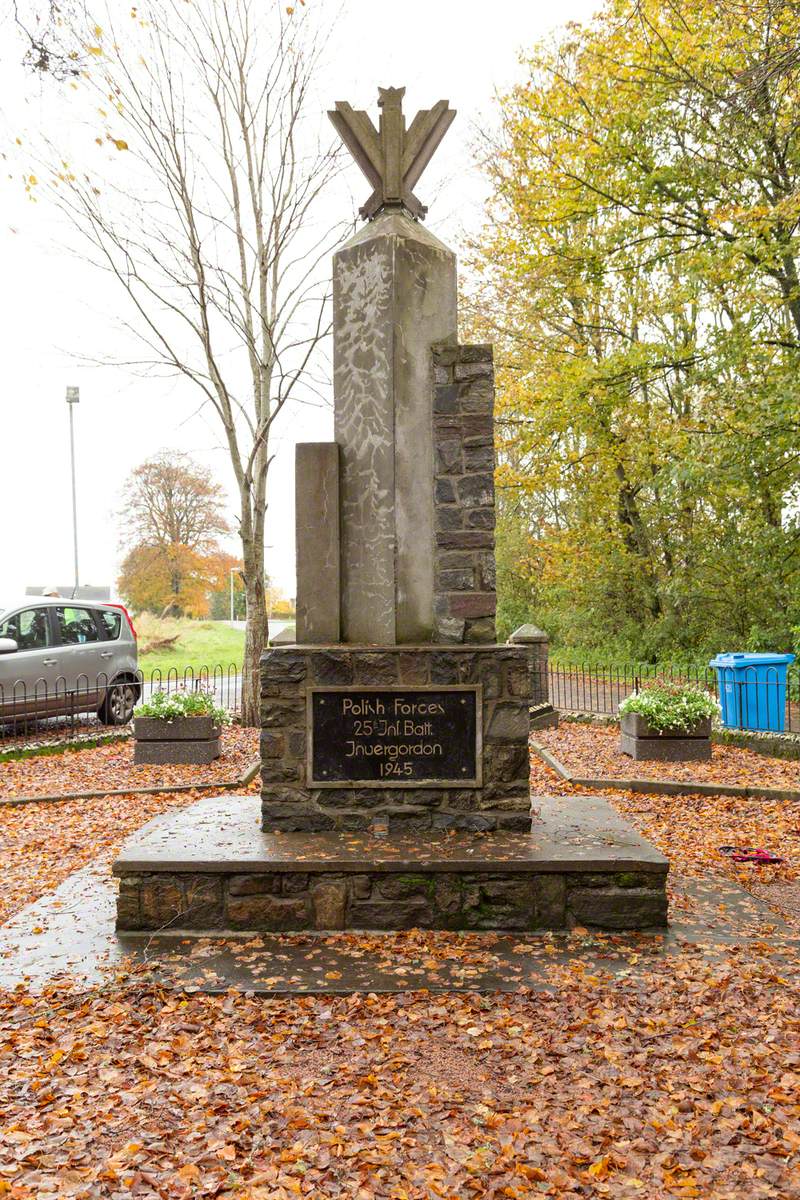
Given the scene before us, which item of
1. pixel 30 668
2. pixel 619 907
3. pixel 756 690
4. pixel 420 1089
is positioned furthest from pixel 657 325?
pixel 420 1089

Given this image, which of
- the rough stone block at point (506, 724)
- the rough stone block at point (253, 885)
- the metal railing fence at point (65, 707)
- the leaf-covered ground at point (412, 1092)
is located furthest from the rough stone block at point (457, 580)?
the metal railing fence at point (65, 707)

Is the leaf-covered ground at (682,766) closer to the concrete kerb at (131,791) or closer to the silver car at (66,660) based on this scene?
the concrete kerb at (131,791)

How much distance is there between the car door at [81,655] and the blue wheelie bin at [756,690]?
8629 mm

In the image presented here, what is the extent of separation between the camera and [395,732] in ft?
17.5

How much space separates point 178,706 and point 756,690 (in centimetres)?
717

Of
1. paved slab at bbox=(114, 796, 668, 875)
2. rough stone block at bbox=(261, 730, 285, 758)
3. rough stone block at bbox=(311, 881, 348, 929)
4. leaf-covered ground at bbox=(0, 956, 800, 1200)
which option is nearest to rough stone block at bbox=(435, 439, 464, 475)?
rough stone block at bbox=(261, 730, 285, 758)

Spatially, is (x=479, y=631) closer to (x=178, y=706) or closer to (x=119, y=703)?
(x=178, y=706)

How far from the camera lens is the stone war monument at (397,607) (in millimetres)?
5316

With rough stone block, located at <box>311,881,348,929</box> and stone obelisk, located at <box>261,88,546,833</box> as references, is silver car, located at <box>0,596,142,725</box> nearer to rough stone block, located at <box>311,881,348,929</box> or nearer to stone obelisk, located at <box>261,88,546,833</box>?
stone obelisk, located at <box>261,88,546,833</box>

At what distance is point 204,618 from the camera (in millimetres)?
42531

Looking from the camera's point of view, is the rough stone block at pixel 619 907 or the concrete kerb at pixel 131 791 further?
the concrete kerb at pixel 131 791

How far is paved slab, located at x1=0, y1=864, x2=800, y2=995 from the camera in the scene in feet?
13.7

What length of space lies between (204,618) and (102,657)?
30.1 metres

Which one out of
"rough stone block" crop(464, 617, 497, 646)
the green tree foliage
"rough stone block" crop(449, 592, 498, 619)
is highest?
the green tree foliage
